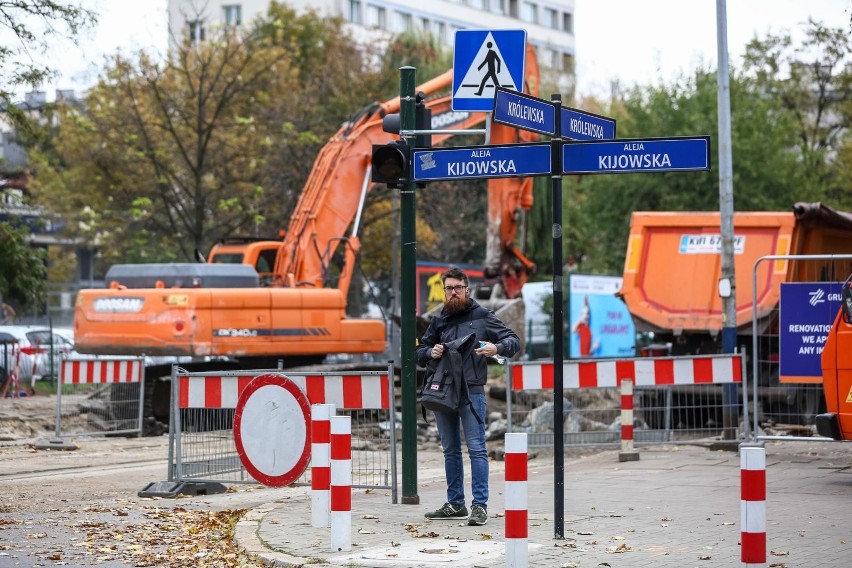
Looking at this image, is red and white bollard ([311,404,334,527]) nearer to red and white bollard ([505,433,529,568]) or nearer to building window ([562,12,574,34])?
red and white bollard ([505,433,529,568])

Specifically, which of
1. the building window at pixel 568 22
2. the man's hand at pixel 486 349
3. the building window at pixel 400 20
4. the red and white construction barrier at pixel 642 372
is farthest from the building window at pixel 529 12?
the man's hand at pixel 486 349

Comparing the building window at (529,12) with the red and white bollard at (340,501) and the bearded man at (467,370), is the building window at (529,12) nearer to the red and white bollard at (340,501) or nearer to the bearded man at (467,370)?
the bearded man at (467,370)

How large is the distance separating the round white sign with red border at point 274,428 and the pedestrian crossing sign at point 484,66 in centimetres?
275

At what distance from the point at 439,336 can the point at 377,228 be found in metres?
34.9

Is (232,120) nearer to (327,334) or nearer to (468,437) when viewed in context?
(327,334)

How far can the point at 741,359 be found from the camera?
55.6ft

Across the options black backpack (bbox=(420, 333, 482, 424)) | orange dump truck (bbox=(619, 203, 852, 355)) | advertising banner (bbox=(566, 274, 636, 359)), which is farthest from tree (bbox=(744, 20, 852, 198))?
black backpack (bbox=(420, 333, 482, 424))

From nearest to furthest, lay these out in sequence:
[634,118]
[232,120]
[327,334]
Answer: [327,334], [232,120], [634,118]

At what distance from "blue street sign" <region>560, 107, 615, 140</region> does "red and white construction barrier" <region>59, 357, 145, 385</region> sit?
12.3 meters

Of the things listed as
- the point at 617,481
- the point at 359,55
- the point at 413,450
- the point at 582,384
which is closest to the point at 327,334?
the point at 582,384

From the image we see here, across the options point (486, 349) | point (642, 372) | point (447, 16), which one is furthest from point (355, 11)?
point (486, 349)

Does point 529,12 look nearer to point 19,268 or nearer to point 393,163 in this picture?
point 19,268

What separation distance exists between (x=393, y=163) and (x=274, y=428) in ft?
7.79

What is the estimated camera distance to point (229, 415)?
45.5ft
